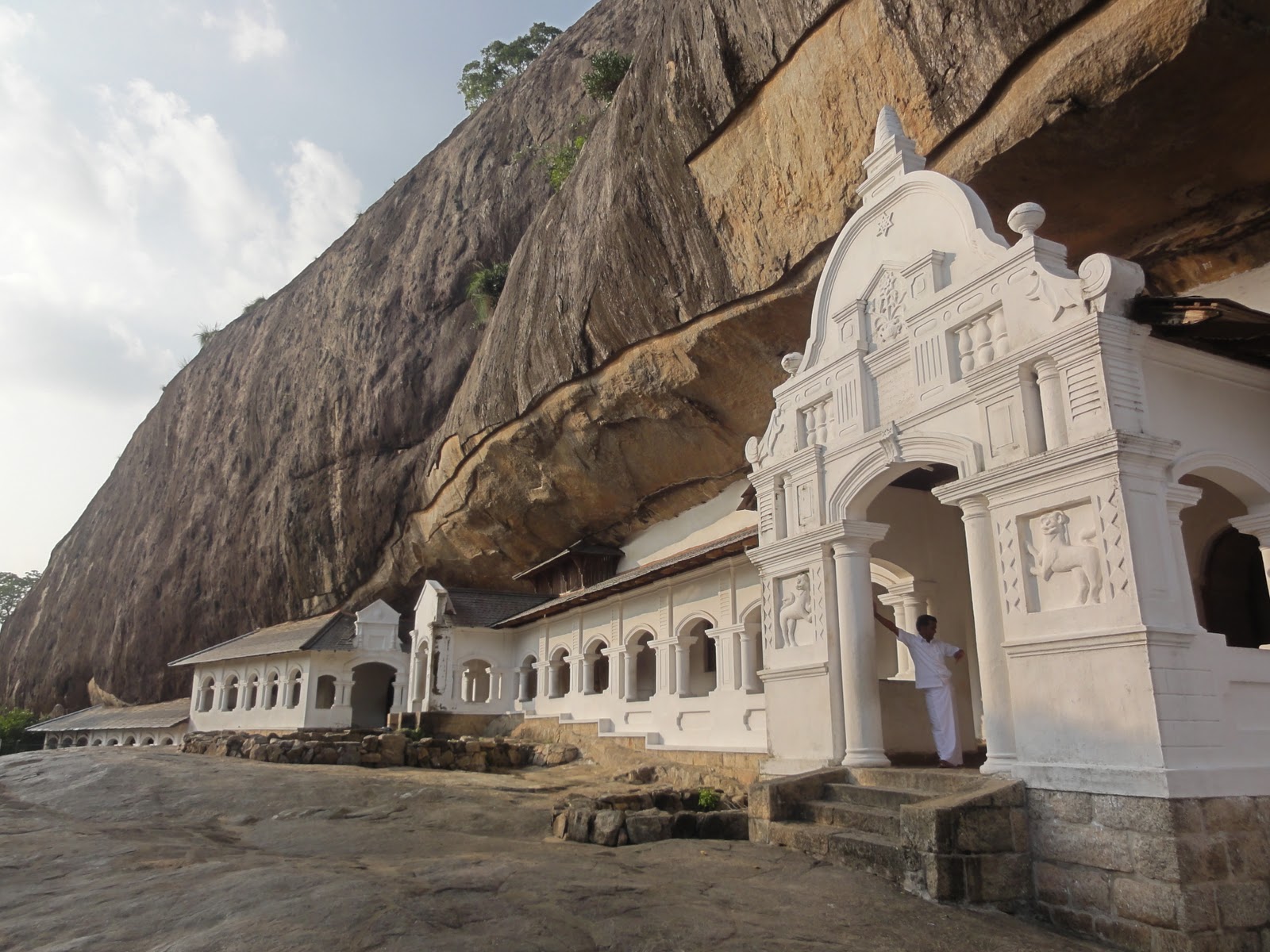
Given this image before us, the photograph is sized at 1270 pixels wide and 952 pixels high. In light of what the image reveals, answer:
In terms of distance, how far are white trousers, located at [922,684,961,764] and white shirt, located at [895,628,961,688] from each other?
0.07 m

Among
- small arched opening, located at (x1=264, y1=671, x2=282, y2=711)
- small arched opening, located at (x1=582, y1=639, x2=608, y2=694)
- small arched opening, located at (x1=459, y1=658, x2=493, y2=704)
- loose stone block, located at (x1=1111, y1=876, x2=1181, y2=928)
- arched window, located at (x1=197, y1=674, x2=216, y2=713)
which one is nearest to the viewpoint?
loose stone block, located at (x1=1111, y1=876, x2=1181, y2=928)

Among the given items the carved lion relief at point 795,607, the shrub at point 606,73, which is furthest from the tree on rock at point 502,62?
the carved lion relief at point 795,607

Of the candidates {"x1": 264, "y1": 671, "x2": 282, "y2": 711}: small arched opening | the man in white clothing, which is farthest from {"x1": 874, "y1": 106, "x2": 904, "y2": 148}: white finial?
{"x1": 264, "y1": 671, "x2": 282, "y2": 711}: small arched opening

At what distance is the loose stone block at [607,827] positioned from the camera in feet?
27.1

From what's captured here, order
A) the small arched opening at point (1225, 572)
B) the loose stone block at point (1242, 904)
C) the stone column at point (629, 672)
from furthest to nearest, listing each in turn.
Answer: the stone column at point (629, 672), the small arched opening at point (1225, 572), the loose stone block at point (1242, 904)

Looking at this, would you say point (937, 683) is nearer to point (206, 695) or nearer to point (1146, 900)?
point (1146, 900)

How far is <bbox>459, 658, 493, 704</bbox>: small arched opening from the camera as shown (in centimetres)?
2588

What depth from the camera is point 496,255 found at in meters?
30.4

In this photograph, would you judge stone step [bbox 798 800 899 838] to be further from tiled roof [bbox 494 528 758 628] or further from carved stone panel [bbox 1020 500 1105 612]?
tiled roof [bbox 494 528 758 628]

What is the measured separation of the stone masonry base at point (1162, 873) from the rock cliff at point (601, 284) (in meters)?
7.44

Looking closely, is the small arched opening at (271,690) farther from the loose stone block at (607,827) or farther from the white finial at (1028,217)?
the white finial at (1028,217)

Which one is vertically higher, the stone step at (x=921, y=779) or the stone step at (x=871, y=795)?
the stone step at (x=921, y=779)

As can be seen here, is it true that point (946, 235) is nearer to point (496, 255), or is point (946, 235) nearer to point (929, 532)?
point (929, 532)

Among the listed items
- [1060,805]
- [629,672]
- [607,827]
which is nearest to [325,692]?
[629,672]
